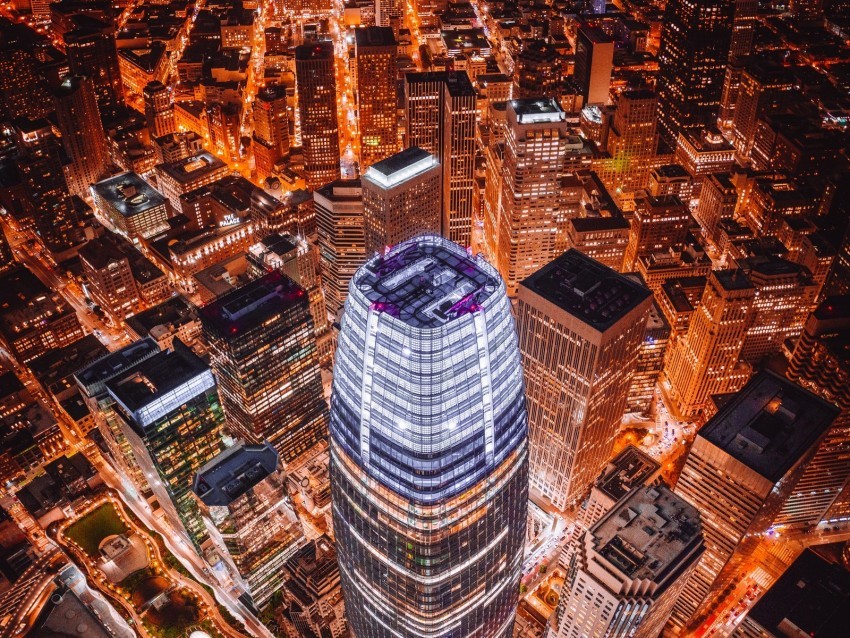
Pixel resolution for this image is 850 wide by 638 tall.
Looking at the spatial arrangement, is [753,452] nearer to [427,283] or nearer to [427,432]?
[427,432]

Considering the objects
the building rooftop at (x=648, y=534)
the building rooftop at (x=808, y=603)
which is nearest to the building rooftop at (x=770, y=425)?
the building rooftop at (x=808, y=603)

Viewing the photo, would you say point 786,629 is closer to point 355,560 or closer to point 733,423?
point 733,423

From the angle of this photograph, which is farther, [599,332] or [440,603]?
[599,332]

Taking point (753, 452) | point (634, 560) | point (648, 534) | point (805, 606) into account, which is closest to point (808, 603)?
point (805, 606)

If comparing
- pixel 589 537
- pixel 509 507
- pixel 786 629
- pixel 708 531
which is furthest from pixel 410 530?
pixel 708 531

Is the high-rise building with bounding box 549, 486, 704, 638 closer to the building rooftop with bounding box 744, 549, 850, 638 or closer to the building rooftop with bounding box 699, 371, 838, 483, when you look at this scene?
the building rooftop with bounding box 744, 549, 850, 638

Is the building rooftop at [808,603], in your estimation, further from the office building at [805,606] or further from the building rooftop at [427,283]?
the building rooftop at [427,283]

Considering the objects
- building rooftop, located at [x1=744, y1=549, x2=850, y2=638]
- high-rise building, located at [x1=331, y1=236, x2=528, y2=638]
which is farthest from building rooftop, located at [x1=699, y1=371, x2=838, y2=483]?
high-rise building, located at [x1=331, y1=236, x2=528, y2=638]
